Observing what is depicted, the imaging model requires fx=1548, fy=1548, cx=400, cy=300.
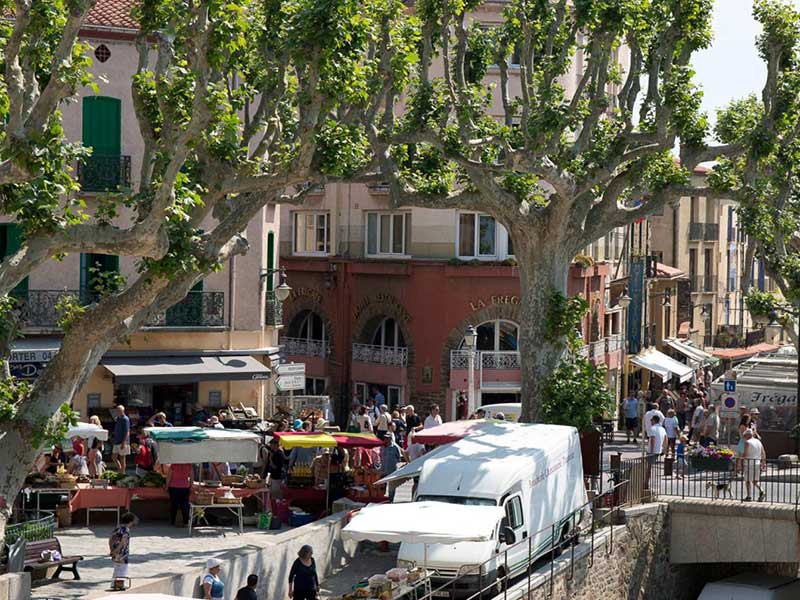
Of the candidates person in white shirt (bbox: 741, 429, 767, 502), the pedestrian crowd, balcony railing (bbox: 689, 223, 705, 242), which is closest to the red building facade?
the pedestrian crowd

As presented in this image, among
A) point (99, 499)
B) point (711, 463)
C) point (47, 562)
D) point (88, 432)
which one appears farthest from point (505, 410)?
point (47, 562)

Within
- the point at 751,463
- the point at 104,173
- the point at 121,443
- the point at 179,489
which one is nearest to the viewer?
the point at 179,489

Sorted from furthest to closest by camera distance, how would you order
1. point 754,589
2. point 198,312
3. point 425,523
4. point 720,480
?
point 198,312
point 754,589
point 720,480
point 425,523

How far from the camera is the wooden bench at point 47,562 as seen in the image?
21.1 m

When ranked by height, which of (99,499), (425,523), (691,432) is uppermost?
(691,432)

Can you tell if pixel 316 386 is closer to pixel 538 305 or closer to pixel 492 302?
pixel 492 302

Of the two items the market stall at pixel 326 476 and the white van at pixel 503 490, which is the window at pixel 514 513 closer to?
the white van at pixel 503 490

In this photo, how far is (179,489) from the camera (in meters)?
25.8

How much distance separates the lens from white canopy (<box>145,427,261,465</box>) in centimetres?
2508

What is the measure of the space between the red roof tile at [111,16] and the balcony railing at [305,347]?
17847mm

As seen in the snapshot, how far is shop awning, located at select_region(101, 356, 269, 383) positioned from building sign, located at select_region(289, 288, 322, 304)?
1416 centimetres

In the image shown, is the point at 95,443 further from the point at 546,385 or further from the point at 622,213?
the point at 622,213

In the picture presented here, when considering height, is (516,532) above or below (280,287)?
below

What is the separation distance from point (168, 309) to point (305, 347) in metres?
17.6
